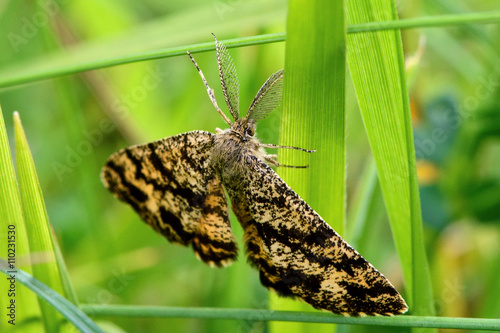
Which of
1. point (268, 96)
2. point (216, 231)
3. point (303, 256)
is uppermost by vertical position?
point (268, 96)

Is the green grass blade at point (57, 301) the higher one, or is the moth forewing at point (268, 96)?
the moth forewing at point (268, 96)

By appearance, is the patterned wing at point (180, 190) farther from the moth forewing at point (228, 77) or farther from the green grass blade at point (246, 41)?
the green grass blade at point (246, 41)

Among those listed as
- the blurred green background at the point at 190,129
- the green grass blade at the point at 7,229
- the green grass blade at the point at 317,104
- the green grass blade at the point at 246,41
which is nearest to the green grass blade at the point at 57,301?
the green grass blade at the point at 7,229

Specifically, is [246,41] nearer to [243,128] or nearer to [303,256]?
[243,128]

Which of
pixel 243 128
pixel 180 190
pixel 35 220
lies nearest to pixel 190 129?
pixel 180 190

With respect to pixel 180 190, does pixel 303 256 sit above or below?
below

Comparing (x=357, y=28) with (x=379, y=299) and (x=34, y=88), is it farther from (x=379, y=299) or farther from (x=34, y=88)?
(x=34, y=88)

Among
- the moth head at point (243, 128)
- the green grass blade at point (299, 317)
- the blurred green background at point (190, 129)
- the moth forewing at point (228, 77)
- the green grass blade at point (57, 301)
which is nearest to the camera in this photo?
the green grass blade at point (299, 317)

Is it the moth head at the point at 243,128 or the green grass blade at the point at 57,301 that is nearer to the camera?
the green grass blade at the point at 57,301
